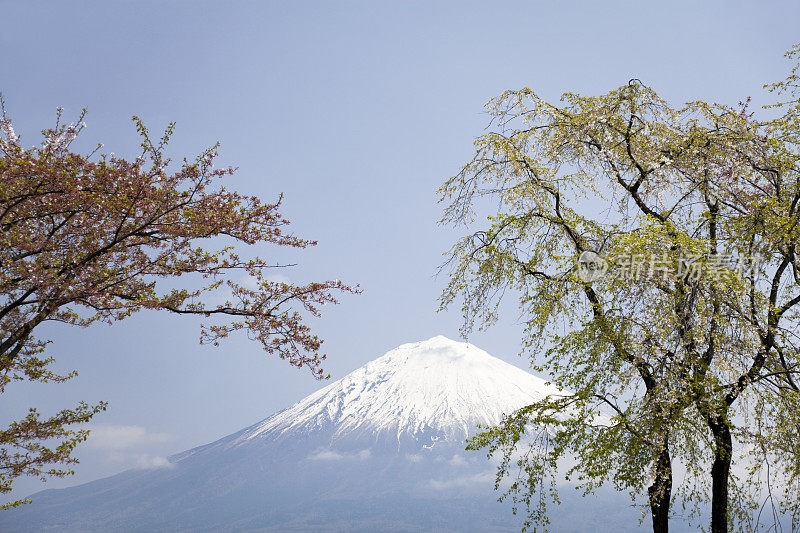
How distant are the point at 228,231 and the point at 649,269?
641cm

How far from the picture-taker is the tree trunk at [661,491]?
8837mm

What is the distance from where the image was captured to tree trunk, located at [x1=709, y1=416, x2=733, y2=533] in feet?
31.6

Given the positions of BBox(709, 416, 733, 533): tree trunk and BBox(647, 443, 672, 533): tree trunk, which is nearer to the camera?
BBox(647, 443, 672, 533): tree trunk

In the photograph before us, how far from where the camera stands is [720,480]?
9.93 m

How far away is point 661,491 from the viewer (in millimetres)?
9242

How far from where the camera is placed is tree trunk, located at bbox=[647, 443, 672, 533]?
8.84m

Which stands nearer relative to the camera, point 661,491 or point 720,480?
point 661,491

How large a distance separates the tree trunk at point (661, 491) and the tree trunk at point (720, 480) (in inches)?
30.3

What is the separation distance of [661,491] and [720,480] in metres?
1.54

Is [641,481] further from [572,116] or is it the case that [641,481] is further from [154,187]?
[154,187]

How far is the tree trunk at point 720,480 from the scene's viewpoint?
31.6ft

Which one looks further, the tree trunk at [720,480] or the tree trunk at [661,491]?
the tree trunk at [720,480]

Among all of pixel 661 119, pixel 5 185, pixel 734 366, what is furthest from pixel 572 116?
pixel 5 185

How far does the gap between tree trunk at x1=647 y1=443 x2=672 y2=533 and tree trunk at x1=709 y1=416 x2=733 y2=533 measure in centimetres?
77
